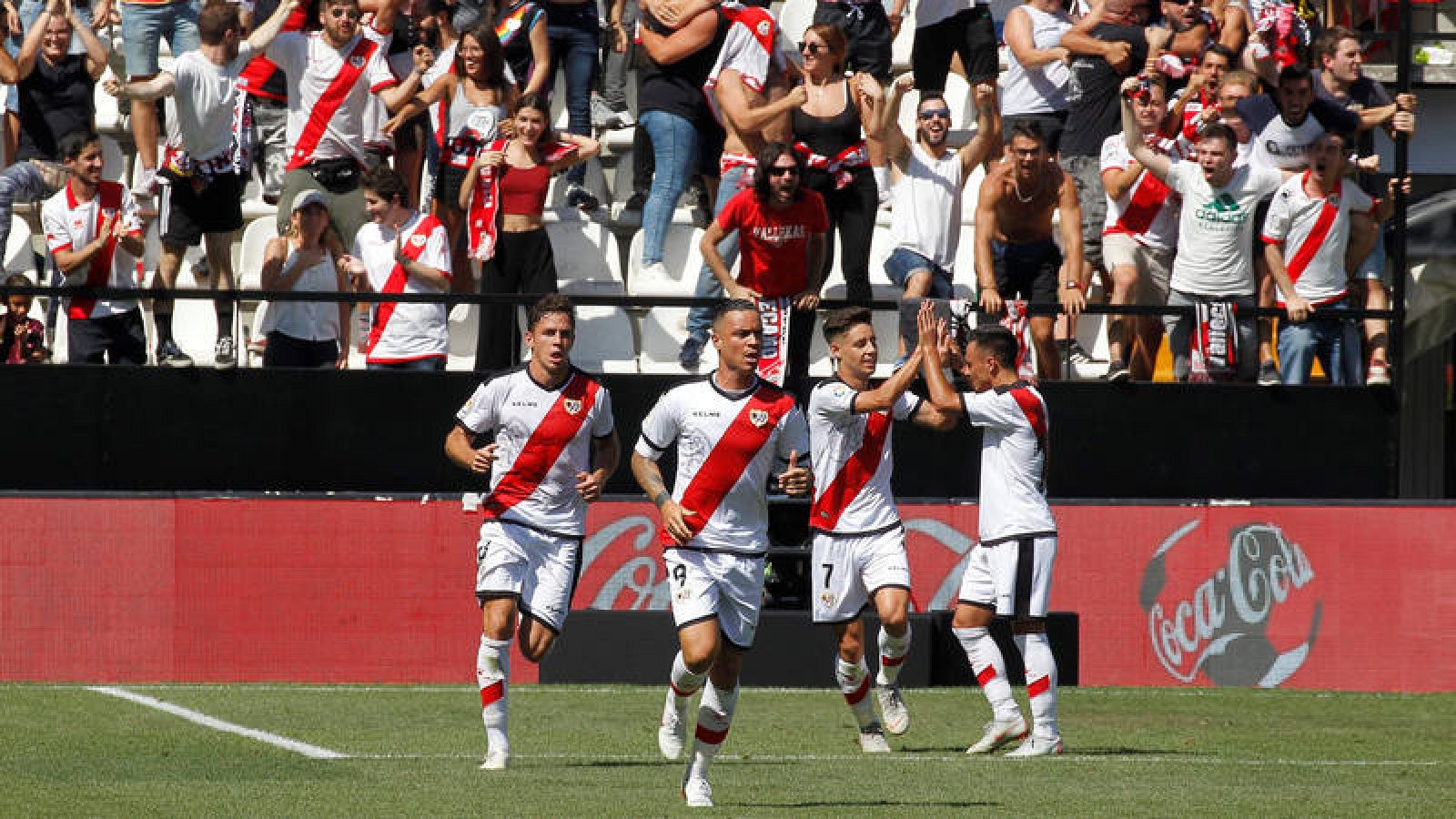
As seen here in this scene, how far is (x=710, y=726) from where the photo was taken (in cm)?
856

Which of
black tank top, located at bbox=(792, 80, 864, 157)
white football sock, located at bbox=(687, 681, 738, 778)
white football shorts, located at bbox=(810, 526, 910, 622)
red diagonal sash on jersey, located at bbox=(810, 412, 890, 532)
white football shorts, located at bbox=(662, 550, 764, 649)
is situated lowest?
white football sock, located at bbox=(687, 681, 738, 778)

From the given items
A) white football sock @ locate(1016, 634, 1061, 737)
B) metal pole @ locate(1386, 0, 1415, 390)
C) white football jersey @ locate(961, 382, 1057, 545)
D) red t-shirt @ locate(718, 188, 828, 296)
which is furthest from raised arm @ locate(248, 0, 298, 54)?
metal pole @ locate(1386, 0, 1415, 390)

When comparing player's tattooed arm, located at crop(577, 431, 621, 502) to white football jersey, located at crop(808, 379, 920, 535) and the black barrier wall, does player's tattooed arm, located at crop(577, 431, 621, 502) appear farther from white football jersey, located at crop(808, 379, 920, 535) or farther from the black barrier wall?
the black barrier wall

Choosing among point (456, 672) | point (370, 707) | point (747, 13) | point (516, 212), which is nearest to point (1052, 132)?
A: point (747, 13)

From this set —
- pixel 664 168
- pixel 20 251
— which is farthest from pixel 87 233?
pixel 664 168

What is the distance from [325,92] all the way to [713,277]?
3.12 meters

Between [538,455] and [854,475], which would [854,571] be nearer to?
[854,475]

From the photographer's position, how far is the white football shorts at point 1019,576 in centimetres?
1069

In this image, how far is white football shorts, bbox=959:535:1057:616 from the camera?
10688 millimetres

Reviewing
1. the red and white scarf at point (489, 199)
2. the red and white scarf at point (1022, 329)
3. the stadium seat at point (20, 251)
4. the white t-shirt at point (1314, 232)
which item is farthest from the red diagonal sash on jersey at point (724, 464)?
the stadium seat at point (20, 251)

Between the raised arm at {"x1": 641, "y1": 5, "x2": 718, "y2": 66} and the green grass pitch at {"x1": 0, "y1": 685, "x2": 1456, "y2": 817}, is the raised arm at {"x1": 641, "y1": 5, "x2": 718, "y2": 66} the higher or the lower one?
the higher one

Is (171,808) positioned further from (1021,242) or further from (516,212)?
(1021,242)

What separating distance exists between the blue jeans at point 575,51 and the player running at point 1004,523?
600 centimetres

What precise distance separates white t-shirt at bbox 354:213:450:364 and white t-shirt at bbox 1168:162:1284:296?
5114 millimetres
